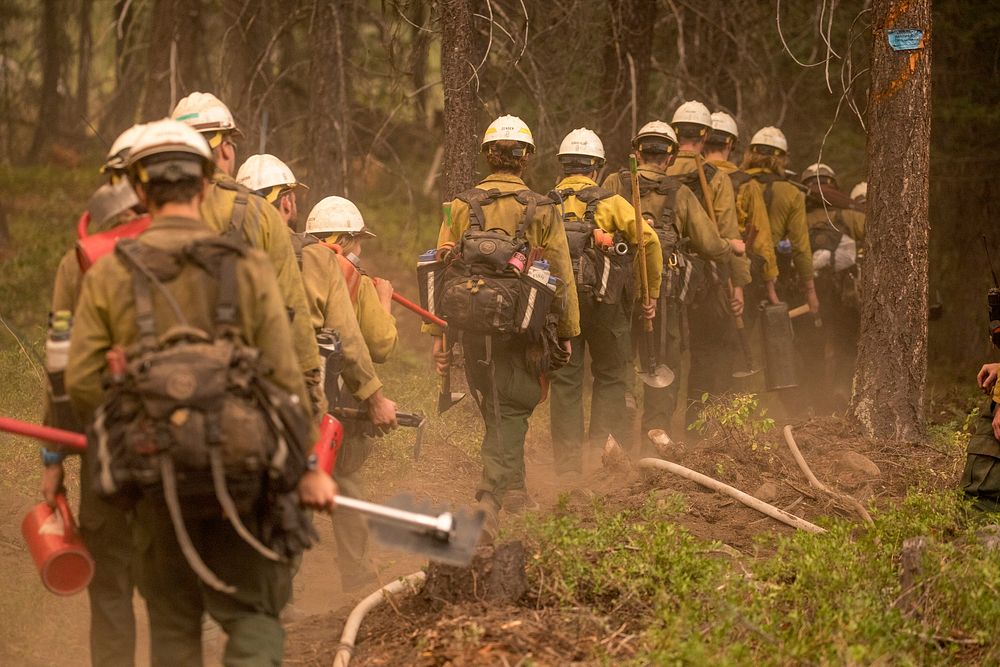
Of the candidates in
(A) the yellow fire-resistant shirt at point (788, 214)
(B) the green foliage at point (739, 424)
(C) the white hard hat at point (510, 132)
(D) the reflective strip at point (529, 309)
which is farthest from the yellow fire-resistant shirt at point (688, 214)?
(D) the reflective strip at point (529, 309)

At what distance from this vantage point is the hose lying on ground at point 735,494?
6.66 m

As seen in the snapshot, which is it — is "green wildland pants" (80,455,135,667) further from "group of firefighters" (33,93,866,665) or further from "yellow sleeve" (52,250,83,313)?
"yellow sleeve" (52,250,83,313)

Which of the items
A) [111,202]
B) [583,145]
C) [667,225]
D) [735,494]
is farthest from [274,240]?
[667,225]

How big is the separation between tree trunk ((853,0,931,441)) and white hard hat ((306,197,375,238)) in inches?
151

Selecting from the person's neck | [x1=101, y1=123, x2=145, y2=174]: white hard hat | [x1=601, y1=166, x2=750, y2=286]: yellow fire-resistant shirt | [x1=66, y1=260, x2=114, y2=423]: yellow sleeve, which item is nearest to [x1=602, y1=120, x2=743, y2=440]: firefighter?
[x1=601, y1=166, x2=750, y2=286]: yellow fire-resistant shirt

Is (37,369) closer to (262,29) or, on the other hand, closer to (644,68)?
(262,29)

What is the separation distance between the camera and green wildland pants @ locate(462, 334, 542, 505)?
7559 millimetres

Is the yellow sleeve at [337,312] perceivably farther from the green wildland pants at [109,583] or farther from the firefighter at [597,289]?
the firefighter at [597,289]

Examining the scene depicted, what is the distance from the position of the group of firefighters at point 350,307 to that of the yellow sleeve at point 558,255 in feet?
0.05

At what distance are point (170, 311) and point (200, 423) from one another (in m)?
0.44

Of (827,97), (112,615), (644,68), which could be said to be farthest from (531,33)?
(112,615)

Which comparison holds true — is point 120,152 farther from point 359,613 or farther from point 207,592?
point 359,613

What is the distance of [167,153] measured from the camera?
3.85m

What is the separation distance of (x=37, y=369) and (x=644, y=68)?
6.39 meters
